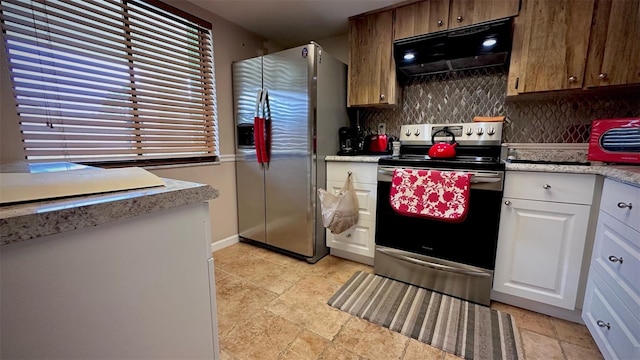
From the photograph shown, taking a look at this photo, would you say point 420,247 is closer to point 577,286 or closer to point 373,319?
point 373,319

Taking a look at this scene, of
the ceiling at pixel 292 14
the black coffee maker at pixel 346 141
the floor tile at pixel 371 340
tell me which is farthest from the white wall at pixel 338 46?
the floor tile at pixel 371 340

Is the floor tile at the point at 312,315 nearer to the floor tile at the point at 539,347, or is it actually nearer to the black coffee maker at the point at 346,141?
the floor tile at the point at 539,347

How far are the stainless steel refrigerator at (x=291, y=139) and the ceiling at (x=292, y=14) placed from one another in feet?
1.27

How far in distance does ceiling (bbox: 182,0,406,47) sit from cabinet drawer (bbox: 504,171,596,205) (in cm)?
156

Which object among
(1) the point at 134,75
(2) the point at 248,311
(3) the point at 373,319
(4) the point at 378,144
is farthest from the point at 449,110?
(1) the point at 134,75

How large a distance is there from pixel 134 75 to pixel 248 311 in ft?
5.87

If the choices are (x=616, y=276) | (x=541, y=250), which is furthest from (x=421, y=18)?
(x=616, y=276)

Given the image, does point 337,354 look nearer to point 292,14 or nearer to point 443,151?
point 443,151

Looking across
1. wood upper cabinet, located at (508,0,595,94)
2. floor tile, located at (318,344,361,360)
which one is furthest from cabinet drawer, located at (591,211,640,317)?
floor tile, located at (318,344,361,360)

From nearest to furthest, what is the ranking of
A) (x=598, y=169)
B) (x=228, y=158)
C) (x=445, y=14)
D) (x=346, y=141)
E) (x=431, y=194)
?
(x=598, y=169), (x=431, y=194), (x=445, y=14), (x=346, y=141), (x=228, y=158)

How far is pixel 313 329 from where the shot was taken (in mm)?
1430

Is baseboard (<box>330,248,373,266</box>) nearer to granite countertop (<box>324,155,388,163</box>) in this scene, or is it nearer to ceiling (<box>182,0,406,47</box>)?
granite countertop (<box>324,155,388,163</box>)

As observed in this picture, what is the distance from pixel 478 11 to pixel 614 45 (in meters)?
0.77

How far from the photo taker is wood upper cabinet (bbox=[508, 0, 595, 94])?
1526 mm
